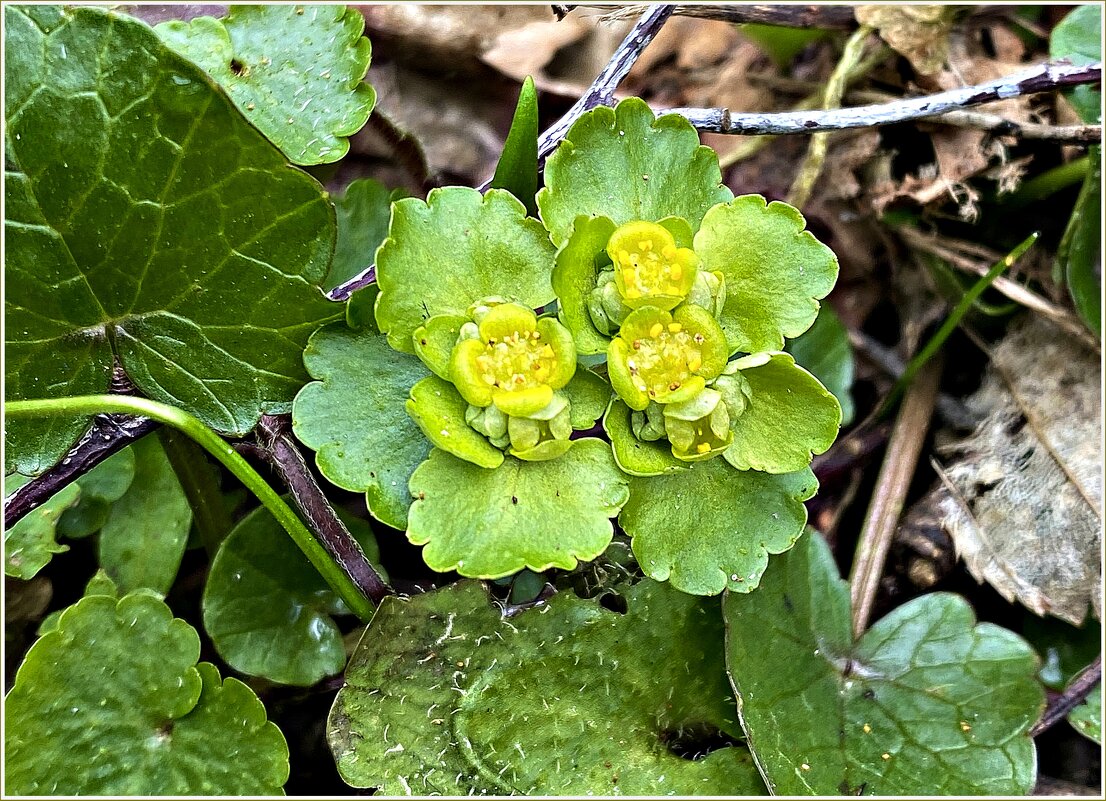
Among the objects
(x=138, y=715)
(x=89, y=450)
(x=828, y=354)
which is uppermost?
(x=828, y=354)

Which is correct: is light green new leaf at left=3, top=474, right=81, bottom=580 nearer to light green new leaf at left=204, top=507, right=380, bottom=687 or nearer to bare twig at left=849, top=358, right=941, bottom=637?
light green new leaf at left=204, top=507, right=380, bottom=687

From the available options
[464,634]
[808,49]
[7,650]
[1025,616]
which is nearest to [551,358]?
[464,634]

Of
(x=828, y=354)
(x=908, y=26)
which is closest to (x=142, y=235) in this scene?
(x=828, y=354)

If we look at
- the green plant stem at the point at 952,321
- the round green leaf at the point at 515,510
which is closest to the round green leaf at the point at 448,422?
the round green leaf at the point at 515,510

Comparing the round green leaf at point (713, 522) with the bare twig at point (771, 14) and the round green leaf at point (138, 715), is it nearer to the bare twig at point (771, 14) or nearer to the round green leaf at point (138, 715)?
the round green leaf at point (138, 715)

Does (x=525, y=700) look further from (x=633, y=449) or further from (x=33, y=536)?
(x=33, y=536)
